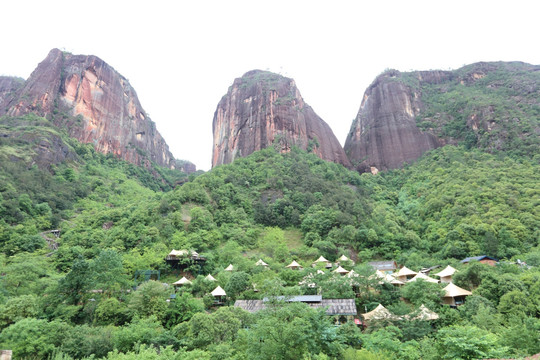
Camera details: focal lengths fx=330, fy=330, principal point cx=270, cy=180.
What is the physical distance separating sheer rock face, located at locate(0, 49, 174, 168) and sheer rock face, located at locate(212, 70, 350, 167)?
77.0ft

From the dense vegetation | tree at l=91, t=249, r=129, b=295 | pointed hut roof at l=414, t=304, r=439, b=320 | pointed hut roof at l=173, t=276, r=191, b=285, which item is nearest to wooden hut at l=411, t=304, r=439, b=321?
pointed hut roof at l=414, t=304, r=439, b=320

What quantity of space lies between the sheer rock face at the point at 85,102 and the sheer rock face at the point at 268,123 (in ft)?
77.0

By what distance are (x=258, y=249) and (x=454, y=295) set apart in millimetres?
21183

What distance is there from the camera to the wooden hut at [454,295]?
21750mm

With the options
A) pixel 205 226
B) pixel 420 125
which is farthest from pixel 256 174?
pixel 420 125

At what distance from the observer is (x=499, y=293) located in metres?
19.8

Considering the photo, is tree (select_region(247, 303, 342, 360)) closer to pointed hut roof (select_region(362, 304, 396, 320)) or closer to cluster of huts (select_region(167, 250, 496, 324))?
cluster of huts (select_region(167, 250, 496, 324))

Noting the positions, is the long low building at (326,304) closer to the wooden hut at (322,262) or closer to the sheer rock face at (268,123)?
the wooden hut at (322,262)

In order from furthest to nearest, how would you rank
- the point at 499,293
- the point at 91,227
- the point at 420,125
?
the point at 420,125, the point at 91,227, the point at 499,293

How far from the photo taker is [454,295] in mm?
21719

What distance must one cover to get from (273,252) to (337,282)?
44.8 ft

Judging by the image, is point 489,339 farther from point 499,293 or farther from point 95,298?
point 95,298

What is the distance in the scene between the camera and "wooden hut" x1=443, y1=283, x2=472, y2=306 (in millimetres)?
21750

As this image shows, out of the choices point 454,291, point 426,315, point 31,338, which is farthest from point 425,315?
point 31,338
